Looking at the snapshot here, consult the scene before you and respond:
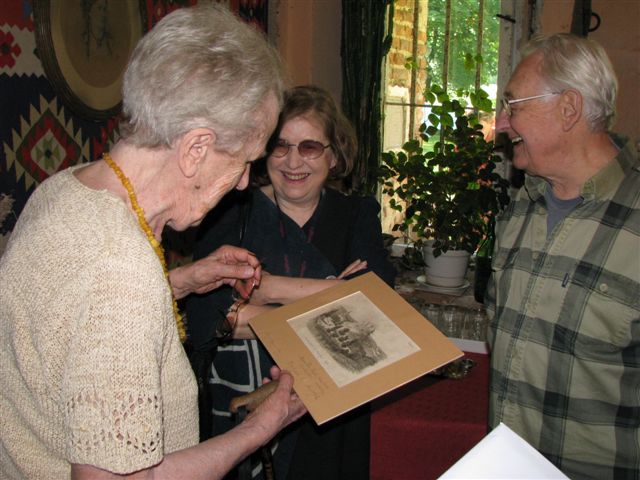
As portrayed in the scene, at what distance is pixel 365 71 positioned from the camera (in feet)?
12.4

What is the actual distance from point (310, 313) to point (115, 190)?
0.77 metres

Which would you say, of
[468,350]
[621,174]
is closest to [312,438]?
[468,350]

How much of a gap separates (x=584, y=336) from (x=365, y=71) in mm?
2624

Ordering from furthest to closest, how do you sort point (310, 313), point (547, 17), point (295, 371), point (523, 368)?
point (547, 17) < point (523, 368) < point (310, 313) < point (295, 371)

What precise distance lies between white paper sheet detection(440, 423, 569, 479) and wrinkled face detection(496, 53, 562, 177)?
1.15m

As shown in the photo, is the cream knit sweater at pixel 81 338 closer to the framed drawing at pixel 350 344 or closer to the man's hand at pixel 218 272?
the framed drawing at pixel 350 344

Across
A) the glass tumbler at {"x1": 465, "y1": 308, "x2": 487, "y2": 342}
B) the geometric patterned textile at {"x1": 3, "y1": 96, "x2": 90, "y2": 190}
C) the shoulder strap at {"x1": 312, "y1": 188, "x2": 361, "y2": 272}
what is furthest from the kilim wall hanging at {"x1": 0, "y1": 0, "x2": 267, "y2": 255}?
the glass tumbler at {"x1": 465, "y1": 308, "x2": 487, "y2": 342}

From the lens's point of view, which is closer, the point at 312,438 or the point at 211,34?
the point at 211,34

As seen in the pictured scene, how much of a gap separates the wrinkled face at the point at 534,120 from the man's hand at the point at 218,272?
0.97m

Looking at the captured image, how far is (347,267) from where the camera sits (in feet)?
6.71

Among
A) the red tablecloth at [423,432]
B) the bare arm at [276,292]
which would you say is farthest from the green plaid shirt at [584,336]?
the bare arm at [276,292]

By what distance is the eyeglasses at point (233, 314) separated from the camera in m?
1.79

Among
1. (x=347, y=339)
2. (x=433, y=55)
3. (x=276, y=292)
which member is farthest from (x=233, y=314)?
(x=433, y=55)

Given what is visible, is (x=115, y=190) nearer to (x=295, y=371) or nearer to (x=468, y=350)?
(x=295, y=371)
